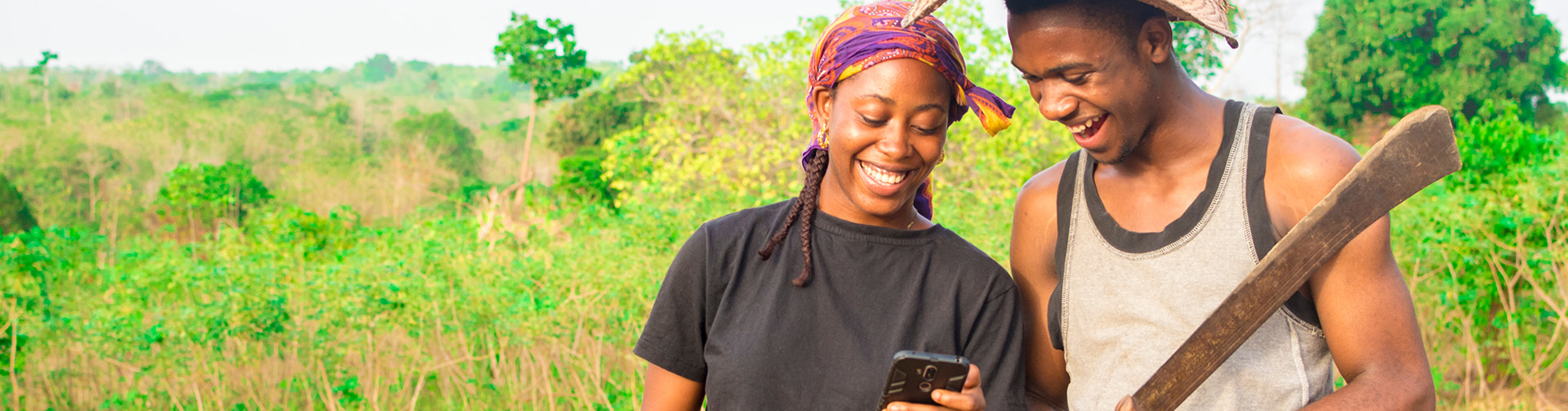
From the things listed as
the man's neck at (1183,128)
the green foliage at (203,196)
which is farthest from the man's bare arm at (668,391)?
the green foliage at (203,196)

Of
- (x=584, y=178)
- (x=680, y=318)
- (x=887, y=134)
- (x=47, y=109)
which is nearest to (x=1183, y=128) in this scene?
(x=887, y=134)

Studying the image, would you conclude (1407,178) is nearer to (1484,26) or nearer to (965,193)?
(965,193)

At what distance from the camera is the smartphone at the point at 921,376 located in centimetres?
135

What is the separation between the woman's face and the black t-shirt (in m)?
0.06

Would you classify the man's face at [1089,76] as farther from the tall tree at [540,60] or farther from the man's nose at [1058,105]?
the tall tree at [540,60]

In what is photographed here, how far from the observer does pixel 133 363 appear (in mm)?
4715

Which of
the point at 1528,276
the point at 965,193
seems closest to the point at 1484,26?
the point at 965,193

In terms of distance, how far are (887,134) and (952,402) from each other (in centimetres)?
→ 45

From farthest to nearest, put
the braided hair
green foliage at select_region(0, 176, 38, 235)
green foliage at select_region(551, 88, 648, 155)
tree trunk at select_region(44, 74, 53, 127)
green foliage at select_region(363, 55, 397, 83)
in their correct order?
green foliage at select_region(363, 55, 397, 83) → tree trunk at select_region(44, 74, 53, 127) → green foliage at select_region(551, 88, 648, 155) → green foliage at select_region(0, 176, 38, 235) → the braided hair

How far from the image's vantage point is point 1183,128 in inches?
64.4

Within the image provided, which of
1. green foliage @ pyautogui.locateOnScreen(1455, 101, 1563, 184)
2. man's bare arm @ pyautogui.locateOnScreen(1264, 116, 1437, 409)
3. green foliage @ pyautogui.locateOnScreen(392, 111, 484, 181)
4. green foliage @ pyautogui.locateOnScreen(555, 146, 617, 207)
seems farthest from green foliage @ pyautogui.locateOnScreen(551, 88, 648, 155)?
man's bare arm @ pyautogui.locateOnScreen(1264, 116, 1437, 409)

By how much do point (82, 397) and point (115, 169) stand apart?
24.8 meters

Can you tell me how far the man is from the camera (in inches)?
57.4

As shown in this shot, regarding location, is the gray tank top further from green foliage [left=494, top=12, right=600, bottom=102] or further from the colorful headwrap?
green foliage [left=494, top=12, right=600, bottom=102]
